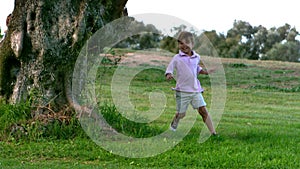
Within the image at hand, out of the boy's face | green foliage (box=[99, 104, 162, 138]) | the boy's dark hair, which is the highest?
the boy's dark hair

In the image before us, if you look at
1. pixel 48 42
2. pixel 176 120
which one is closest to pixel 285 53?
pixel 176 120

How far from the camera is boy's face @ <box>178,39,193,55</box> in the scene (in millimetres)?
8250

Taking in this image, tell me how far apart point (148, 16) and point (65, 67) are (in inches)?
59.0

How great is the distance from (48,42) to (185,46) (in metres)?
2.09

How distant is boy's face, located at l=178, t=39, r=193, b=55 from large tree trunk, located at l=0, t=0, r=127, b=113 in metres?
1.39

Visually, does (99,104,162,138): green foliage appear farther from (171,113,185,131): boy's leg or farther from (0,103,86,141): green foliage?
(0,103,86,141): green foliage

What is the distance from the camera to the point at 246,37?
45375mm

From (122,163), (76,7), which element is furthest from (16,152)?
(76,7)

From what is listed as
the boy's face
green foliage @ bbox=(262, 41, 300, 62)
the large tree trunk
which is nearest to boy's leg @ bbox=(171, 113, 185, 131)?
the boy's face

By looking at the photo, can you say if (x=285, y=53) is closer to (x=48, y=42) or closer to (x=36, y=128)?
(x=48, y=42)

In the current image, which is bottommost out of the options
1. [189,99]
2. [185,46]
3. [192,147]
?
[192,147]

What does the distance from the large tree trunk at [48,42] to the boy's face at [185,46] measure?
1394 millimetres

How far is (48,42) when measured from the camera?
8.63m

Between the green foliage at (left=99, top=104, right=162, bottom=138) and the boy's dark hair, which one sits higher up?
the boy's dark hair
